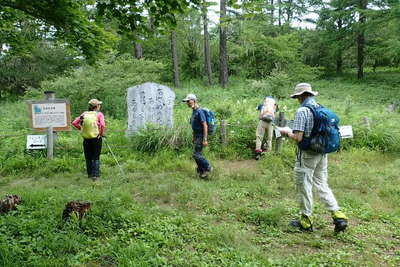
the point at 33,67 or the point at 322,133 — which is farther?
the point at 33,67

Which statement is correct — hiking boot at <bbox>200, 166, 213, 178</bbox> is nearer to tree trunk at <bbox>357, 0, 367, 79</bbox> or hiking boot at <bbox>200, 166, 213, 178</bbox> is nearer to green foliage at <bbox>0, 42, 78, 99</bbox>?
green foliage at <bbox>0, 42, 78, 99</bbox>

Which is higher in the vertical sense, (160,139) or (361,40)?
(361,40)

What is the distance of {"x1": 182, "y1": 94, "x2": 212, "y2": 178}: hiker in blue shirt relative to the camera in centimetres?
618

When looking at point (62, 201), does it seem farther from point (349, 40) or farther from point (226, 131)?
point (349, 40)

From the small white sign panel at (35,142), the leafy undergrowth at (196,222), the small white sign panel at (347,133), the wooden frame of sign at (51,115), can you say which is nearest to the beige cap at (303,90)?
the leafy undergrowth at (196,222)

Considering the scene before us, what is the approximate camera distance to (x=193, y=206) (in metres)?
5.05

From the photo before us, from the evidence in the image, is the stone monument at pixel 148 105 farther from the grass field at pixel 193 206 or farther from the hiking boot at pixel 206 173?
the hiking boot at pixel 206 173

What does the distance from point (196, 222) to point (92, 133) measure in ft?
10.3

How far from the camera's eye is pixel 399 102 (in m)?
18.3

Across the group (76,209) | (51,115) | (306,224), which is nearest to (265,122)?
(306,224)

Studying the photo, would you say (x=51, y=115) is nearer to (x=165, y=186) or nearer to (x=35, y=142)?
(x=35, y=142)

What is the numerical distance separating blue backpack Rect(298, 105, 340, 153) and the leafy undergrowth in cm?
113

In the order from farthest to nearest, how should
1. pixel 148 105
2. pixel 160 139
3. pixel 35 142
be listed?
pixel 148 105
pixel 160 139
pixel 35 142

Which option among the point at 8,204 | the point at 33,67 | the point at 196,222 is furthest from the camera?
the point at 33,67
